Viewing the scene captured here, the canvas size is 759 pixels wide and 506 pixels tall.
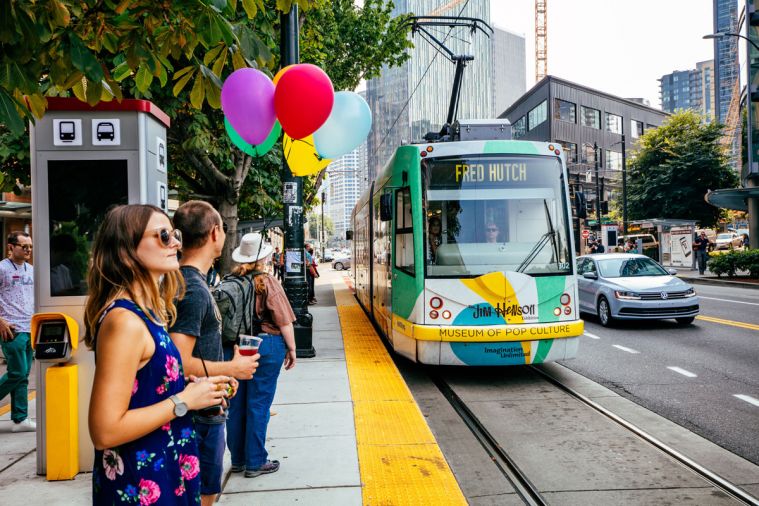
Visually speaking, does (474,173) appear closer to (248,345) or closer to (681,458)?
(681,458)

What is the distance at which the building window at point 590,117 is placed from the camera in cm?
5301

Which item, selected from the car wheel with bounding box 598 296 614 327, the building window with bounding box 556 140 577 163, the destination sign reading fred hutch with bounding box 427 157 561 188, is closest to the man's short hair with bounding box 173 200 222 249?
the destination sign reading fred hutch with bounding box 427 157 561 188

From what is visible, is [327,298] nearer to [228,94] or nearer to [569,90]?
[228,94]

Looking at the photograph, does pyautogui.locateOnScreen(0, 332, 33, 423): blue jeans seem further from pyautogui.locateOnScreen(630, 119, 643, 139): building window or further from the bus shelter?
pyautogui.locateOnScreen(630, 119, 643, 139): building window

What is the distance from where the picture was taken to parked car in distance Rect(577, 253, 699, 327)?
11.9 metres

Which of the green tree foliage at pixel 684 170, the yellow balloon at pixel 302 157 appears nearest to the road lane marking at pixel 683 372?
the yellow balloon at pixel 302 157

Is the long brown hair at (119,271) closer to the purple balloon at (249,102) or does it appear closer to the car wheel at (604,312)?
the purple balloon at (249,102)

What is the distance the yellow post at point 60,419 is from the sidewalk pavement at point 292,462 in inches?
4.1

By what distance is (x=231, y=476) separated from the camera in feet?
14.5

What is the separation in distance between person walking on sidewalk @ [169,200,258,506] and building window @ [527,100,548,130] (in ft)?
167

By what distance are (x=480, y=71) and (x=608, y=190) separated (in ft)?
60.8

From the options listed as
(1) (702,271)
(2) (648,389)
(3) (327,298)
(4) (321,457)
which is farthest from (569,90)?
(4) (321,457)

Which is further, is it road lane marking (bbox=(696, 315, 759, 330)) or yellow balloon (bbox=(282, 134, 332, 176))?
road lane marking (bbox=(696, 315, 759, 330))

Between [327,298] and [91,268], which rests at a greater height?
[91,268]
